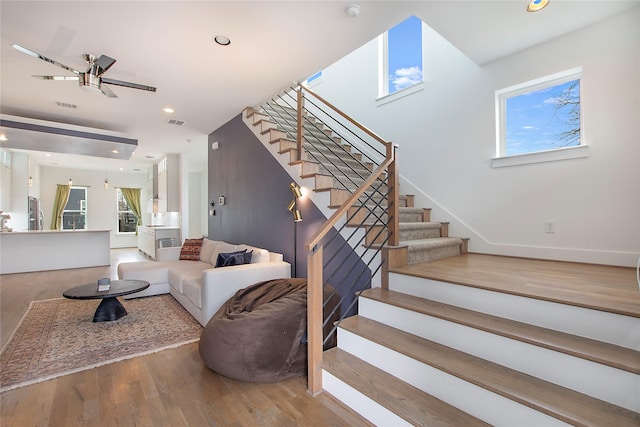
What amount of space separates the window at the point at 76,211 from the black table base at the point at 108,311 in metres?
9.42

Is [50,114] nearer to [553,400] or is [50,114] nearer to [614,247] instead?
[553,400]

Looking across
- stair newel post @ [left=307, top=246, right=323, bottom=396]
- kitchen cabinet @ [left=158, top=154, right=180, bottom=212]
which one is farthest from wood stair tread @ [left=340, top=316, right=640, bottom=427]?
kitchen cabinet @ [left=158, top=154, right=180, bottom=212]

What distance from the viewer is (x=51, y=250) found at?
6.61m

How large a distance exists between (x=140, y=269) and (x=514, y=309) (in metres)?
4.69

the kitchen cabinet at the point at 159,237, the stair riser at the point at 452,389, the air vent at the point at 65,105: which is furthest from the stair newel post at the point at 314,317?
the kitchen cabinet at the point at 159,237

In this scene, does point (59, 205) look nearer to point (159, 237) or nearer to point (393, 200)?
point (159, 237)

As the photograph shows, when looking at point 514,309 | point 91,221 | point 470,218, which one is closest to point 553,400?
point 514,309

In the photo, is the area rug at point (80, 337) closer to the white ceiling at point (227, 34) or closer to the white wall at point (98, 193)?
the white ceiling at point (227, 34)

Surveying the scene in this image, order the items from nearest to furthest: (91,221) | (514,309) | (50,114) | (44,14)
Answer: (514,309) → (44,14) → (50,114) → (91,221)

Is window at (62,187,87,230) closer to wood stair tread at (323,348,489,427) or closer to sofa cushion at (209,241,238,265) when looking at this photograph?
sofa cushion at (209,241,238,265)

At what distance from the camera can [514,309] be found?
1828mm

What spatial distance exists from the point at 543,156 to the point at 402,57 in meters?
2.62

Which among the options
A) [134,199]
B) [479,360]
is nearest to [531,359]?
[479,360]

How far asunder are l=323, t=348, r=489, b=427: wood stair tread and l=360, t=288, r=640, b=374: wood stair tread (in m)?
0.47
